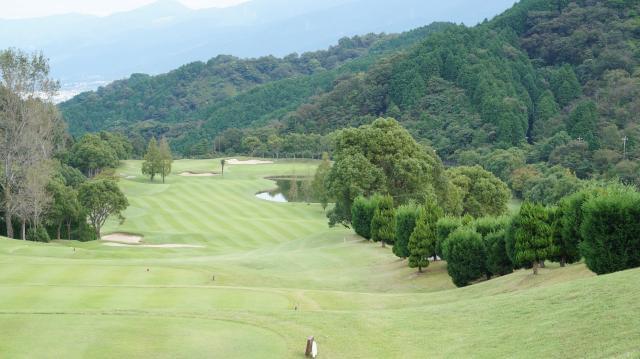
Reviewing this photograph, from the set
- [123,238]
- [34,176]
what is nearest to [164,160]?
[123,238]

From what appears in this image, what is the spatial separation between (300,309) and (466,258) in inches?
380

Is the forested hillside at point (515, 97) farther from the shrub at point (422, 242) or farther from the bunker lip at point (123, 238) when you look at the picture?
the shrub at point (422, 242)

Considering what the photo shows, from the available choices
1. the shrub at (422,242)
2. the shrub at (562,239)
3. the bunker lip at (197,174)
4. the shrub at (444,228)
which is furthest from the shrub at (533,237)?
the bunker lip at (197,174)

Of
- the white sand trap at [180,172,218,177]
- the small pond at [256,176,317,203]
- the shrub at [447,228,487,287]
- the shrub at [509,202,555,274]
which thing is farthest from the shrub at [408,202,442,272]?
the white sand trap at [180,172,218,177]

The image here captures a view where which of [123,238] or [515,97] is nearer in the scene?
[123,238]

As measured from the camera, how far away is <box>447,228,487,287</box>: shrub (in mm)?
30000

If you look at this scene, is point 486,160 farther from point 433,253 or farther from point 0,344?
point 0,344

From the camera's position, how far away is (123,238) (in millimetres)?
63219

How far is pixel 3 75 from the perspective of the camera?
53.9 m

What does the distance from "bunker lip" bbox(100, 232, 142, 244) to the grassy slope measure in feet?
51.4

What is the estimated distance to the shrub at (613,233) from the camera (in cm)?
2188

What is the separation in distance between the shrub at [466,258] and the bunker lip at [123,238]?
121 ft

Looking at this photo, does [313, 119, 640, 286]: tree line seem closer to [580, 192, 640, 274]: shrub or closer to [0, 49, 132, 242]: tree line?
[580, 192, 640, 274]: shrub

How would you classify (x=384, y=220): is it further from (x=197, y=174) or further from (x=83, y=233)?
(x=197, y=174)
